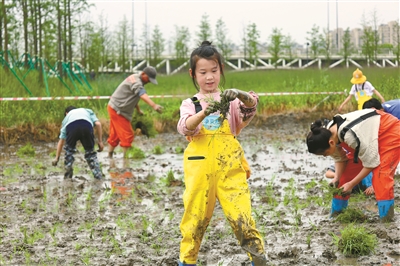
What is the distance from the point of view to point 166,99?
71.5ft

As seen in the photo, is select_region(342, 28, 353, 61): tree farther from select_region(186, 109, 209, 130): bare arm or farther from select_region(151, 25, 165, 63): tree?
select_region(186, 109, 209, 130): bare arm

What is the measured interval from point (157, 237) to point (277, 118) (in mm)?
12699

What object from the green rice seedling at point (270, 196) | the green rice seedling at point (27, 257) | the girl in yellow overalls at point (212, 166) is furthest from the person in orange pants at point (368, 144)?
the green rice seedling at point (27, 257)

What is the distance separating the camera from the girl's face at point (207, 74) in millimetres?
4395

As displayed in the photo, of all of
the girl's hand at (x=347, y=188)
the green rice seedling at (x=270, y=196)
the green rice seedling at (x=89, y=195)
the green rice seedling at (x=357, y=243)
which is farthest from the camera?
the green rice seedling at (x=89, y=195)

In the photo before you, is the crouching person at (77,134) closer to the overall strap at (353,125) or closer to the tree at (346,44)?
the overall strap at (353,125)

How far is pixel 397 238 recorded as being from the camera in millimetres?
5539

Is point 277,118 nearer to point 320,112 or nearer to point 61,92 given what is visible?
point 320,112

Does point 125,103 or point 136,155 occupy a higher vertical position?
point 125,103

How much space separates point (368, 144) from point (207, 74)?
2192 millimetres

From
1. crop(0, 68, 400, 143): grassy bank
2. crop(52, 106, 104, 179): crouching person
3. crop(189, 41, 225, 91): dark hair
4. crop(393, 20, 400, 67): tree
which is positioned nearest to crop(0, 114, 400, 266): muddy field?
crop(52, 106, 104, 179): crouching person

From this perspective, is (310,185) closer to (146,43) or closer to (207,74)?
(207,74)

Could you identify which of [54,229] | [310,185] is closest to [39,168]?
[310,185]

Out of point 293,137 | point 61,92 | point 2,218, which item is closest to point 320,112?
point 293,137
